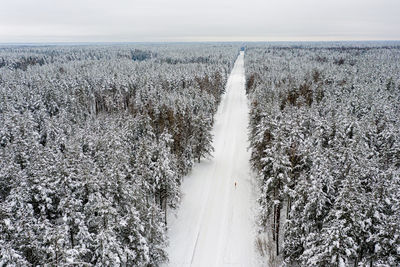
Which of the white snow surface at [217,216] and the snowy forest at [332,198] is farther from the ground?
the snowy forest at [332,198]

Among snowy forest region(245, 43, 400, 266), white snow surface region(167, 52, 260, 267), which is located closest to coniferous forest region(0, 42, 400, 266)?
snowy forest region(245, 43, 400, 266)

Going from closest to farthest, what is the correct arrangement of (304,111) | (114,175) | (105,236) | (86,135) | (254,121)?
(105,236) → (114,175) → (86,135) → (304,111) → (254,121)

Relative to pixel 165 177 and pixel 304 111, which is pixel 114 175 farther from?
pixel 304 111

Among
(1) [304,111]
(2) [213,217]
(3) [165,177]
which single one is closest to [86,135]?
(3) [165,177]

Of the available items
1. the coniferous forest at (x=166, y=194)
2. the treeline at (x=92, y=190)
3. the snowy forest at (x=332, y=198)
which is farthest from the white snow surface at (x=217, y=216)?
the snowy forest at (x=332, y=198)

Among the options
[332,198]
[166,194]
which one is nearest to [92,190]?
[166,194]

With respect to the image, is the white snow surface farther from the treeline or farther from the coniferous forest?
the treeline

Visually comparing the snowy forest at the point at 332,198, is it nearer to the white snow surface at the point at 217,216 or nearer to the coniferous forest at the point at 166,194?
the coniferous forest at the point at 166,194

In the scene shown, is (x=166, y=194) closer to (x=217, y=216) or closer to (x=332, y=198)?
(x=217, y=216)
